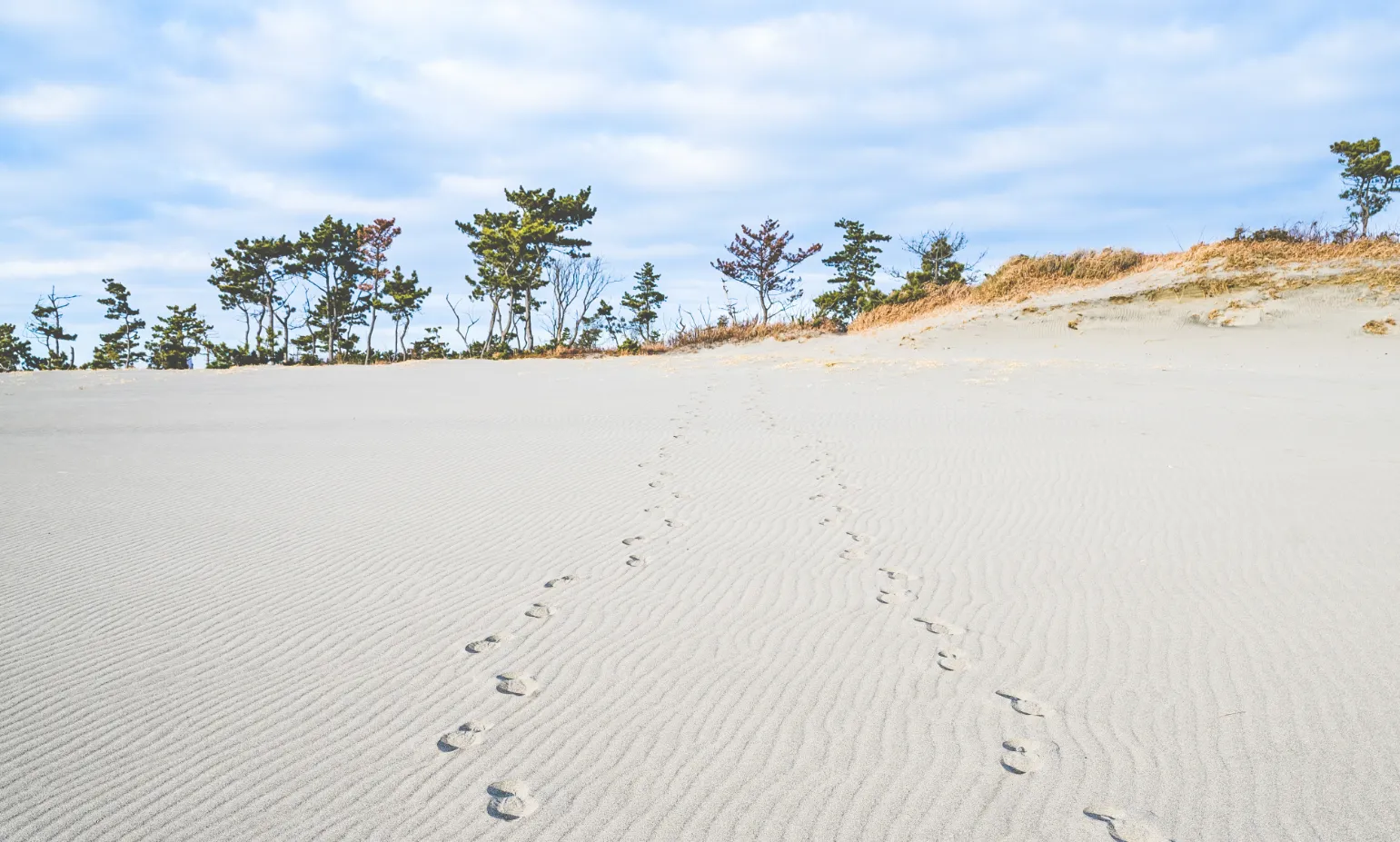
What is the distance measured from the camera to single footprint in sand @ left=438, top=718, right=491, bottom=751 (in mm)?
2201

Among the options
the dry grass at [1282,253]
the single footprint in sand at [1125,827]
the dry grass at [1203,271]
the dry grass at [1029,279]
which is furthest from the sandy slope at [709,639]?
the dry grass at [1029,279]

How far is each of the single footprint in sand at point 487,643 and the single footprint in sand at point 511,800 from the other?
889 mm

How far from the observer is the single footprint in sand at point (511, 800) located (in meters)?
1.92

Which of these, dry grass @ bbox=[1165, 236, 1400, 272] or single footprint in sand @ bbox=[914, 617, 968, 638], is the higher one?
dry grass @ bbox=[1165, 236, 1400, 272]

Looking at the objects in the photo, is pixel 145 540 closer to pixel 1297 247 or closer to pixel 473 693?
pixel 473 693

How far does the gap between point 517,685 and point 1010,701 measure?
1.75m

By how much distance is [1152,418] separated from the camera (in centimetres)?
868

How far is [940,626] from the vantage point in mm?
3148

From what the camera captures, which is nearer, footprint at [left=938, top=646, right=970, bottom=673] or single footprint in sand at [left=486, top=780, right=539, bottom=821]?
single footprint in sand at [left=486, top=780, right=539, bottom=821]

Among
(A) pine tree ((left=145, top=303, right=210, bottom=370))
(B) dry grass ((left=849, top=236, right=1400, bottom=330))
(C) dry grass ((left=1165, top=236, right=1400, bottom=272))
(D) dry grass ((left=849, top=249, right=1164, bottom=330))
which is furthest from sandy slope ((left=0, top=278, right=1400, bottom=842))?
(A) pine tree ((left=145, top=303, right=210, bottom=370))

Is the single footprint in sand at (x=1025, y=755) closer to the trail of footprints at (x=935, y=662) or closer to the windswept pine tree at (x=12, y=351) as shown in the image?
the trail of footprints at (x=935, y=662)

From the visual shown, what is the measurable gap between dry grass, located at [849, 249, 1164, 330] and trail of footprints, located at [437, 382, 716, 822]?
835 inches

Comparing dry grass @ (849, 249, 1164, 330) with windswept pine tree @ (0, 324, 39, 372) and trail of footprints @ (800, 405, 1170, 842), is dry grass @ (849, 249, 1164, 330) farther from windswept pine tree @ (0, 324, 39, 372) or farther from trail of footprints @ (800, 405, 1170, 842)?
windswept pine tree @ (0, 324, 39, 372)

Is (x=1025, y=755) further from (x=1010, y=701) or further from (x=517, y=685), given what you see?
(x=517, y=685)
